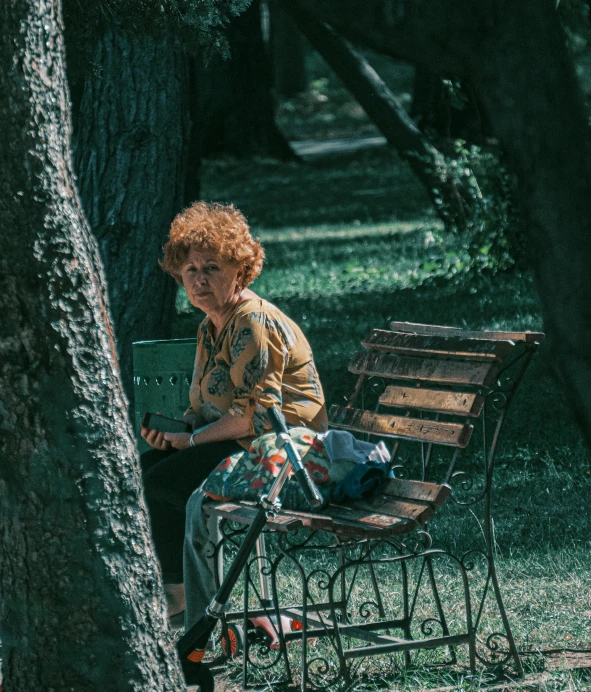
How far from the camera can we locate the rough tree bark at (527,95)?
8.43 feet

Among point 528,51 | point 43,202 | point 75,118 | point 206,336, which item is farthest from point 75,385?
point 75,118

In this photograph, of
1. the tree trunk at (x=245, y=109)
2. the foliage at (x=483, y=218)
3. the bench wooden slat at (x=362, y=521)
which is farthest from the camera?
the tree trunk at (x=245, y=109)

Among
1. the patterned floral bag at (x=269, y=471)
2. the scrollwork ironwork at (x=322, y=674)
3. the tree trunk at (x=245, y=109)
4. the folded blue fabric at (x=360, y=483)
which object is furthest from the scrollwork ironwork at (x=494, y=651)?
the tree trunk at (x=245, y=109)

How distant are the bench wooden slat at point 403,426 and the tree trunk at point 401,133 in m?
8.37

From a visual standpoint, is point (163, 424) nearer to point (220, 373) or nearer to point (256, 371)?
point (220, 373)

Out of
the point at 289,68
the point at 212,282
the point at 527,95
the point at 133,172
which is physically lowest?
the point at 212,282

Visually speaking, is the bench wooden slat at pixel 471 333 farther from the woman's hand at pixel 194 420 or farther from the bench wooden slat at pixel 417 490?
the woman's hand at pixel 194 420

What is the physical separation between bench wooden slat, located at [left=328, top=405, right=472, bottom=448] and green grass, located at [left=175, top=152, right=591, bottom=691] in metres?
0.76

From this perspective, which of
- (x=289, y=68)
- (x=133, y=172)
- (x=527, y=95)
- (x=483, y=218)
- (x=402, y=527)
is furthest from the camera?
(x=289, y=68)

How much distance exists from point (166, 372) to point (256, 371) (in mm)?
1159

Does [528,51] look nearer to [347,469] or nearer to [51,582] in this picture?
[51,582]

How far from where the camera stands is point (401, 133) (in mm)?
13281

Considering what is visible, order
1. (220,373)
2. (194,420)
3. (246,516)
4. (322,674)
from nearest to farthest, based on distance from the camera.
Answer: (246,516) < (322,674) < (220,373) < (194,420)

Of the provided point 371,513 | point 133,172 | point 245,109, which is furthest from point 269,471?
point 245,109
